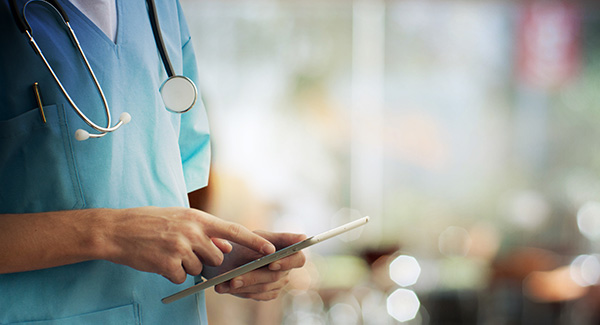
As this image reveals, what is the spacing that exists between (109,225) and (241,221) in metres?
0.26

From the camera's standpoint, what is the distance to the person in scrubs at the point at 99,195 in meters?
0.57

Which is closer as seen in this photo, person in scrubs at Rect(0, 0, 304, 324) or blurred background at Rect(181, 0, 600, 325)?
person in scrubs at Rect(0, 0, 304, 324)

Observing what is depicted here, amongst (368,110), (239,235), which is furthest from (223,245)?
(368,110)

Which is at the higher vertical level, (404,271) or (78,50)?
(78,50)

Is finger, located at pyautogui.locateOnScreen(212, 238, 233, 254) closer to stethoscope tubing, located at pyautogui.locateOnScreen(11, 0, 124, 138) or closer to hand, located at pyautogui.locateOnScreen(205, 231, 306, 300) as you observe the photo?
hand, located at pyautogui.locateOnScreen(205, 231, 306, 300)

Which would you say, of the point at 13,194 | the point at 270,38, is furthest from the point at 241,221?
the point at 270,38

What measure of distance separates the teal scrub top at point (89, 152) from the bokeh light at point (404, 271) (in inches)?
70.1

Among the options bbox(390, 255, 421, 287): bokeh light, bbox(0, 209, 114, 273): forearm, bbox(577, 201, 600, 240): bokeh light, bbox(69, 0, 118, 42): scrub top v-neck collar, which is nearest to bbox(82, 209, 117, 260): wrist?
bbox(0, 209, 114, 273): forearm

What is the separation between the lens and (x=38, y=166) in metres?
0.59

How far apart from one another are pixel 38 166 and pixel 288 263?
0.29 meters

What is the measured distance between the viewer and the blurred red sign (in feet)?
9.18

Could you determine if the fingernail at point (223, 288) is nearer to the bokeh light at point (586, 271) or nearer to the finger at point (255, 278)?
the finger at point (255, 278)

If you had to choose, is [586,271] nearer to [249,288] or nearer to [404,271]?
[404,271]

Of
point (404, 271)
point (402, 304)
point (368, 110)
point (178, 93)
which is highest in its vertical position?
point (178, 93)
